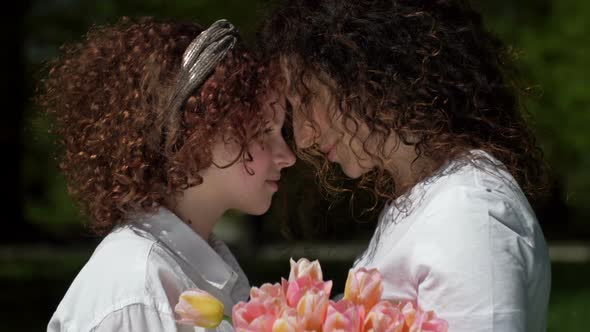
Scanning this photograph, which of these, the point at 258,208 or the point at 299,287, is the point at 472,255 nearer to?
the point at 299,287

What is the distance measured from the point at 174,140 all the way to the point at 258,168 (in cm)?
30

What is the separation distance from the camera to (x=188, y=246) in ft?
8.98

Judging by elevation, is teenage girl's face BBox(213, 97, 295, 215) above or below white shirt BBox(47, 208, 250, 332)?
above

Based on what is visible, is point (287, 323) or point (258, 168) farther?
point (258, 168)

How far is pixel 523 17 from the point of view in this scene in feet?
61.6

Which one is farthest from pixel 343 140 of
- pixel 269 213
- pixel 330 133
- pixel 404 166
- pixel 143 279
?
pixel 269 213

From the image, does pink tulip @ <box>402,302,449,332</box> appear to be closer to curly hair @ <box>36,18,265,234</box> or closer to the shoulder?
the shoulder

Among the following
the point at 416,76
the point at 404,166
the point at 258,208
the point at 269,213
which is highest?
the point at 416,76

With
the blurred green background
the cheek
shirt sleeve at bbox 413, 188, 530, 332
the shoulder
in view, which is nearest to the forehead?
the cheek

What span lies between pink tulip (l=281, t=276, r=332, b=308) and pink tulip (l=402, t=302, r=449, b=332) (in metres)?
0.18

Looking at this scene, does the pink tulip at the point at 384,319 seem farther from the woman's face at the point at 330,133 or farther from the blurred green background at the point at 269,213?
the blurred green background at the point at 269,213

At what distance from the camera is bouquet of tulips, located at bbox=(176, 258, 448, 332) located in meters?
1.88

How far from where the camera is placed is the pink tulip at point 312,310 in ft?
6.20

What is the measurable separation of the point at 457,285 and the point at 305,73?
2.84ft
